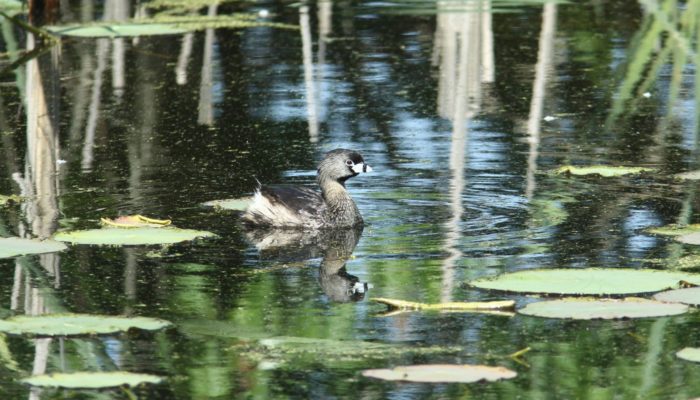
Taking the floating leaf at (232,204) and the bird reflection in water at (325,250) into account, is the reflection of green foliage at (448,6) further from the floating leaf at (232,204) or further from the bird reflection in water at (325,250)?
the bird reflection in water at (325,250)

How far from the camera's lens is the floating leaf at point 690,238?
24.4 ft

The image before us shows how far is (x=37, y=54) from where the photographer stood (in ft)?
46.2

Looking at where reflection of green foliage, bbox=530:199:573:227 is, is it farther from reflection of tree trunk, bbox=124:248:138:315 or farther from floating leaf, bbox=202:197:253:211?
reflection of tree trunk, bbox=124:248:138:315

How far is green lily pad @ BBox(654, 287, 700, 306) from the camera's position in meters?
6.22

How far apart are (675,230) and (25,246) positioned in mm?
3369

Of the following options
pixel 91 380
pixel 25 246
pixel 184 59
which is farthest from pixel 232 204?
pixel 184 59

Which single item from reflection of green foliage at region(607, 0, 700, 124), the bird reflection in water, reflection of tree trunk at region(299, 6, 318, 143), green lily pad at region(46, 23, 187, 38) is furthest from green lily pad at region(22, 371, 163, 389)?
green lily pad at region(46, 23, 187, 38)

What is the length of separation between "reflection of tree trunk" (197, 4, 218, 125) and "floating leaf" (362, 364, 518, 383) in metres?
6.32

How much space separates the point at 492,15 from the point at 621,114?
5.13 meters

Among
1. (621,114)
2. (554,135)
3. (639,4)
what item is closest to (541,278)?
(554,135)

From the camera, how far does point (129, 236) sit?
25.5 ft

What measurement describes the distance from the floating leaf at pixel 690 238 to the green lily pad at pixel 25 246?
3154mm

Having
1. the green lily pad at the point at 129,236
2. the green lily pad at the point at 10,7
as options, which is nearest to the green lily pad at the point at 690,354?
the green lily pad at the point at 129,236

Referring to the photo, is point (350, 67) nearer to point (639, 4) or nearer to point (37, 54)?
point (37, 54)
